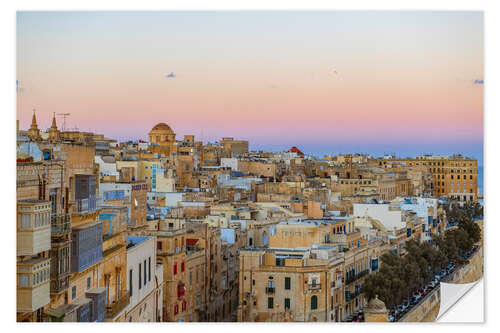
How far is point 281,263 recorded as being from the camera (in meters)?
13.6

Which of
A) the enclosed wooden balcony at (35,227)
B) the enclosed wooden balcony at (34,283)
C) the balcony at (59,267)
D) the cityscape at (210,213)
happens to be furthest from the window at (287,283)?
the enclosed wooden balcony at (35,227)

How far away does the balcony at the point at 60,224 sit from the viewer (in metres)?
8.48

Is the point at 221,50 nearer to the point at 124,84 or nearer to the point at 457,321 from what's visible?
the point at 124,84

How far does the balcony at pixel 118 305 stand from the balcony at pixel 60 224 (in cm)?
132

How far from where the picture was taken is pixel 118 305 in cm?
979

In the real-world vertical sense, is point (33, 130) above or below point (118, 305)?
above

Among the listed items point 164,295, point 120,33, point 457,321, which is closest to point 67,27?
point 120,33

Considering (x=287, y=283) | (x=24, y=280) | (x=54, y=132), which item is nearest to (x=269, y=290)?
(x=287, y=283)

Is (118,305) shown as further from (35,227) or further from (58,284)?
(35,227)

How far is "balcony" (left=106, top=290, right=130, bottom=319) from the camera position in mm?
9555

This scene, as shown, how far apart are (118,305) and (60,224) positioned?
5.38 feet

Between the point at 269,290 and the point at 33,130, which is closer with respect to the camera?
the point at 33,130

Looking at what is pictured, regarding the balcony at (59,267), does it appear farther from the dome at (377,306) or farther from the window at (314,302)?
the dome at (377,306)

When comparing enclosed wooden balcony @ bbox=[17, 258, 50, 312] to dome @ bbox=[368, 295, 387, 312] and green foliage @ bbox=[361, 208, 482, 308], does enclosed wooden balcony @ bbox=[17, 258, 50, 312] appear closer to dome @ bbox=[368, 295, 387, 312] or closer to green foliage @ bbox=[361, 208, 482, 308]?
dome @ bbox=[368, 295, 387, 312]
